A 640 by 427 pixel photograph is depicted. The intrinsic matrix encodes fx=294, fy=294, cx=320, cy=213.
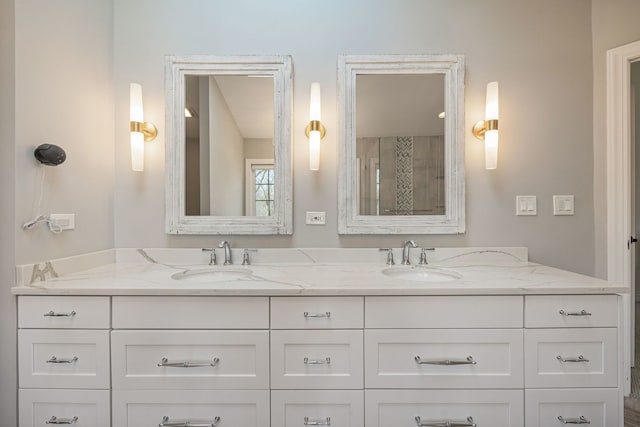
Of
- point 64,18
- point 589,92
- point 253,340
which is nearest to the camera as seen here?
point 253,340

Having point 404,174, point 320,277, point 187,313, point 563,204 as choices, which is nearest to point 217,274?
point 187,313

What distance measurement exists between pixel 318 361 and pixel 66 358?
975 mm

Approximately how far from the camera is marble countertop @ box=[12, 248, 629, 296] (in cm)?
113

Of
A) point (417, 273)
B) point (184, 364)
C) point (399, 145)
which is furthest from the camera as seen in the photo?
point (399, 145)

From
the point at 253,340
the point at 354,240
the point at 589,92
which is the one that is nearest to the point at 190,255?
the point at 253,340

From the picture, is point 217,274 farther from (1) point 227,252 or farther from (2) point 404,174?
(2) point 404,174

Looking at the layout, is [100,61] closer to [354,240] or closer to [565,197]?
[354,240]

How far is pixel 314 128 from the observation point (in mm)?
1617

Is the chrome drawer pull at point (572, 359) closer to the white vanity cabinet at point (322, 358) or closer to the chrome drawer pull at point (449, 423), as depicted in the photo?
the white vanity cabinet at point (322, 358)

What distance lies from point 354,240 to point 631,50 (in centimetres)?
184

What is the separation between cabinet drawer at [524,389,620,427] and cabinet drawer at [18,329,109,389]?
1654mm

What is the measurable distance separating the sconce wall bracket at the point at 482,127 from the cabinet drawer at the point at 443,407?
1256 mm

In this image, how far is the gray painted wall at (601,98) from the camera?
1.66 meters

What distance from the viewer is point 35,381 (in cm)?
115
